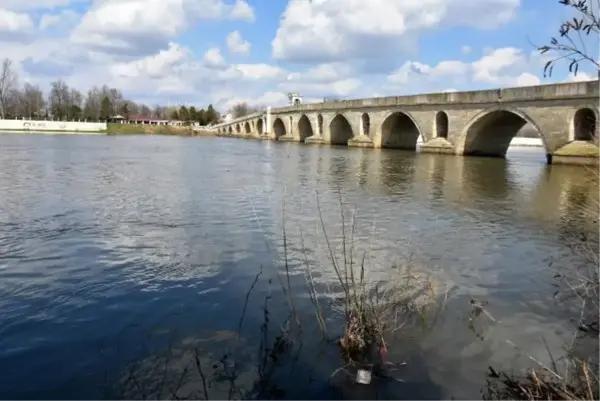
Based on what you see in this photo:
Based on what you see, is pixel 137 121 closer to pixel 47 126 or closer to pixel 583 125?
pixel 47 126

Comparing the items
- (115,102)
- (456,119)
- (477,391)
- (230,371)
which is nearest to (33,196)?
(230,371)

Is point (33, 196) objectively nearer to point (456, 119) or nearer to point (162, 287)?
point (162, 287)

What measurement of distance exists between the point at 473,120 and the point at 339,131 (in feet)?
101

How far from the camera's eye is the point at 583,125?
33125 millimetres

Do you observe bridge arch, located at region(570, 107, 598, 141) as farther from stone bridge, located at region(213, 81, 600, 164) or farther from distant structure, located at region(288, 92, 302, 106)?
distant structure, located at region(288, 92, 302, 106)

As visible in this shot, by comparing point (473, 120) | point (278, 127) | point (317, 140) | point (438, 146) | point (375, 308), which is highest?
point (278, 127)

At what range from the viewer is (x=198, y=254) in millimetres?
8992

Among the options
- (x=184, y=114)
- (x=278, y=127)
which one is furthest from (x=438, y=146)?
(x=184, y=114)

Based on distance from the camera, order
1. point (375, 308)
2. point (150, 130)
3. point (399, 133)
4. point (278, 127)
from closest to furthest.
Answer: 1. point (375, 308)
2. point (399, 133)
3. point (278, 127)
4. point (150, 130)

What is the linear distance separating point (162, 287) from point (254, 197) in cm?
898

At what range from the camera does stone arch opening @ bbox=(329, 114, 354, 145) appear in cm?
6950

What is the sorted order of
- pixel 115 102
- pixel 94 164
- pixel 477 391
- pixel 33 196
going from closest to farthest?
1. pixel 477 391
2. pixel 33 196
3. pixel 94 164
4. pixel 115 102

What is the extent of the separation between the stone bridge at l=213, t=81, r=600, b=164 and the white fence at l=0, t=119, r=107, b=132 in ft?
149

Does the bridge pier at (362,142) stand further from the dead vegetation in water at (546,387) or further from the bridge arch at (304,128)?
the dead vegetation in water at (546,387)
